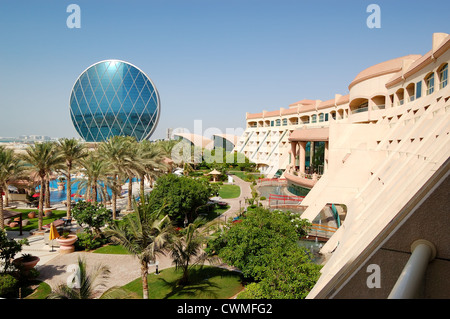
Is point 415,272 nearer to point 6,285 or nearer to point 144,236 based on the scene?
point 144,236

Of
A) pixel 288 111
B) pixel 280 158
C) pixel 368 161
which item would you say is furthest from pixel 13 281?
pixel 288 111

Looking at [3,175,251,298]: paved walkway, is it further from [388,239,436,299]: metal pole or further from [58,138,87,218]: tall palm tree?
[388,239,436,299]: metal pole

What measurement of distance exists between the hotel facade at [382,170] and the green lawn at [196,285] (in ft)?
16.9

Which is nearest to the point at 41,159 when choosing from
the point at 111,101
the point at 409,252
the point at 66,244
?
the point at 66,244

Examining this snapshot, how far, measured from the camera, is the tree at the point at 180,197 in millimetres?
22781

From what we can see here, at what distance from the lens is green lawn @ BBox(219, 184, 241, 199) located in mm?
36681

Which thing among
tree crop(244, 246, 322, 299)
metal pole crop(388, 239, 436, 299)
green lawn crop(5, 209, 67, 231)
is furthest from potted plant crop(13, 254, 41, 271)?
metal pole crop(388, 239, 436, 299)

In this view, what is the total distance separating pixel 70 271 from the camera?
14750mm

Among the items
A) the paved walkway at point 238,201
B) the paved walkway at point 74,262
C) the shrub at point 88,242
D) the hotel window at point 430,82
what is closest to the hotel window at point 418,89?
the hotel window at point 430,82

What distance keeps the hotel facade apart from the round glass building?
133 ft

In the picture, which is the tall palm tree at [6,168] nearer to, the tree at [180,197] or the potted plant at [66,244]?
the potted plant at [66,244]

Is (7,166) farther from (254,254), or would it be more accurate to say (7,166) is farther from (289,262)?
(289,262)

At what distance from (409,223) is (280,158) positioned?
50.8m

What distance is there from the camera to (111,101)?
85.2 metres
